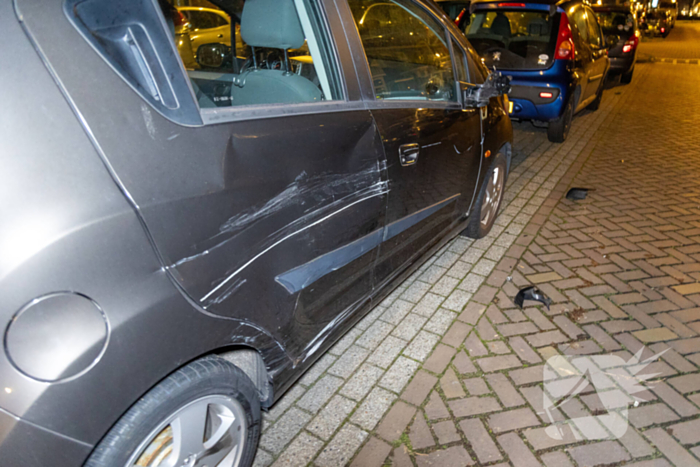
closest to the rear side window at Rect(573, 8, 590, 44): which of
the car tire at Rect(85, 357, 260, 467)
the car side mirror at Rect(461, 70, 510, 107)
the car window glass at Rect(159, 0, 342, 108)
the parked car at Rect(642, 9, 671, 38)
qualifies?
the car side mirror at Rect(461, 70, 510, 107)

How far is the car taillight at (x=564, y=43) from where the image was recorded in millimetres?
6383

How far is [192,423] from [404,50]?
2.40 m

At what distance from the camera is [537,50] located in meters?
6.48

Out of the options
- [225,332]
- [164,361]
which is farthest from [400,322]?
[164,361]

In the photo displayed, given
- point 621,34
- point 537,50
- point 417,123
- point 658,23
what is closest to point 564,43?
point 537,50

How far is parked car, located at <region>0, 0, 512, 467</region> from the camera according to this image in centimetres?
115

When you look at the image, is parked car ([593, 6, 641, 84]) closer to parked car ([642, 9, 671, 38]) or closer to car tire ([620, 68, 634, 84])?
car tire ([620, 68, 634, 84])

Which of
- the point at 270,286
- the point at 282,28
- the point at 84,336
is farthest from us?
the point at 282,28

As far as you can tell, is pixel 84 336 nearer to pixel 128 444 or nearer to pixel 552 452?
pixel 128 444

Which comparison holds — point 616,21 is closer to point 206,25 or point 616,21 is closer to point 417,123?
point 417,123

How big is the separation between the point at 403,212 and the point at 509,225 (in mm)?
2369

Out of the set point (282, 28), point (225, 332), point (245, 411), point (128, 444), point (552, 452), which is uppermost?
point (282, 28)

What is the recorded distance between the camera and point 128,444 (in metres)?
1.38

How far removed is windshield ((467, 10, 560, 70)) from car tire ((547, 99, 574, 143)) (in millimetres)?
865
